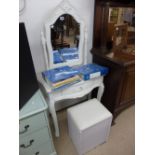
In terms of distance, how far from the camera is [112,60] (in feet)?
4.41

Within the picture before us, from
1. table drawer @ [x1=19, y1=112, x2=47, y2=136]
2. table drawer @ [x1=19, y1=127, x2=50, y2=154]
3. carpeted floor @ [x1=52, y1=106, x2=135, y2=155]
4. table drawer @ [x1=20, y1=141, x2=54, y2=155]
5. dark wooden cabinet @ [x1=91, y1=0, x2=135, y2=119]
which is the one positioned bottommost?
carpeted floor @ [x1=52, y1=106, x2=135, y2=155]

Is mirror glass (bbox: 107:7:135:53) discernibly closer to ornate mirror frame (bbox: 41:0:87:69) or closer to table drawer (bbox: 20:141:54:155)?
ornate mirror frame (bbox: 41:0:87:69)

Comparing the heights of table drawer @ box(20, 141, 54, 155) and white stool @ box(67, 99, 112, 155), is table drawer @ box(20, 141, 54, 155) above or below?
below

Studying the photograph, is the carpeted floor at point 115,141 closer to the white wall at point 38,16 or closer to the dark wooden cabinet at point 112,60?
the dark wooden cabinet at point 112,60

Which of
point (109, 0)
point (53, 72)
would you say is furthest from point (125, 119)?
point (109, 0)

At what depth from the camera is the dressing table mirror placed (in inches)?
47.0

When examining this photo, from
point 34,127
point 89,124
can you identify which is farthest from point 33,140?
point 89,124

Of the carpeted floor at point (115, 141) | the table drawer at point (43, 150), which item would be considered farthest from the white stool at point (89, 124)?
the table drawer at point (43, 150)

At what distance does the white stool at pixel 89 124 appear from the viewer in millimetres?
1142

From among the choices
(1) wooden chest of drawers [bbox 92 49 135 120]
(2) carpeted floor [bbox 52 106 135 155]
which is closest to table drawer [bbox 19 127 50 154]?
(2) carpeted floor [bbox 52 106 135 155]

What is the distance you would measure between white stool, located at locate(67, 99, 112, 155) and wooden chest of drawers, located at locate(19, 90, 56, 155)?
0.27m

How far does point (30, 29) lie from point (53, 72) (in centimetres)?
46

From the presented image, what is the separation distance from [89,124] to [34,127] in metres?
0.47

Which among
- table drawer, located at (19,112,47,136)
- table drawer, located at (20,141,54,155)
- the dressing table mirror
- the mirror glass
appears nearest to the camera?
table drawer, located at (19,112,47,136)
